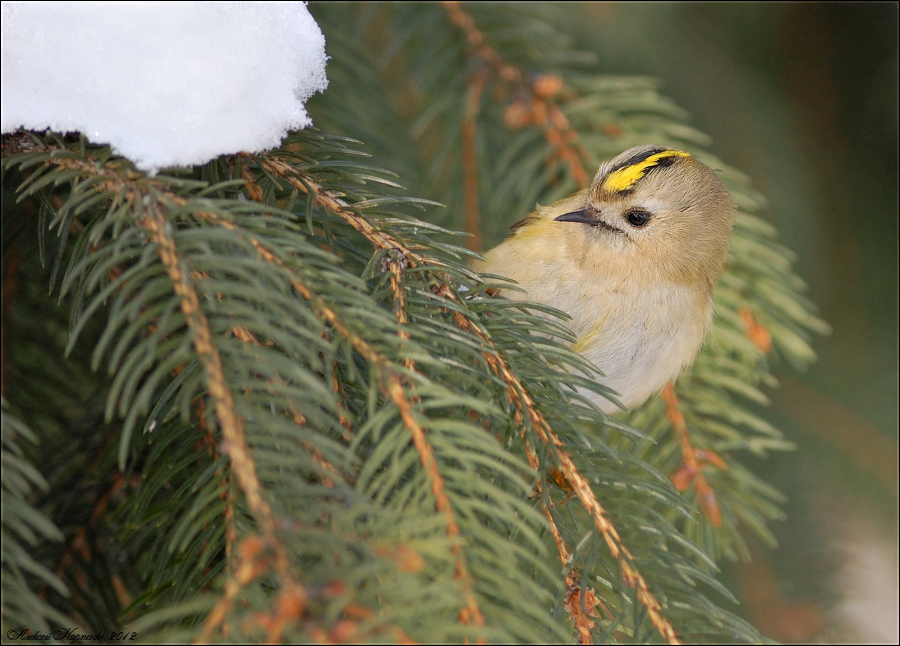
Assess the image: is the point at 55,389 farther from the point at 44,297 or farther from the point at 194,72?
the point at 194,72

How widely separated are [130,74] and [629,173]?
946mm

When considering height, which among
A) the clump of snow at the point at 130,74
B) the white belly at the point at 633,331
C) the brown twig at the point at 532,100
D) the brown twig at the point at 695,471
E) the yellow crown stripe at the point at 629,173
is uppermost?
the brown twig at the point at 532,100

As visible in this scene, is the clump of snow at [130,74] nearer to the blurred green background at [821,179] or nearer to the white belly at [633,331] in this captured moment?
the white belly at [633,331]

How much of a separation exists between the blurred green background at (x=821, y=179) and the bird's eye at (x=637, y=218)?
1.94ft

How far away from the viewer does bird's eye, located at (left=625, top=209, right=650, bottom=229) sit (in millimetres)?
1458

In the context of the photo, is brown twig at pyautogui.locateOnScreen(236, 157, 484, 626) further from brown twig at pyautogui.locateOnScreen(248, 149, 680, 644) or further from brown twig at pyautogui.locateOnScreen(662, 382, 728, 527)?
brown twig at pyautogui.locateOnScreen(662, 382, 728, 527)

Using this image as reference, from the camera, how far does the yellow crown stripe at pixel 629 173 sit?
141 cm

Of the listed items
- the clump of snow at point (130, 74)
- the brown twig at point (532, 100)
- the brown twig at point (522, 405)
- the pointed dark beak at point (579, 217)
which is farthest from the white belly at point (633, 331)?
the clump of snow at point (130, 74)

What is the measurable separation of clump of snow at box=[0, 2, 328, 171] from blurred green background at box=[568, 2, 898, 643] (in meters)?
1.28

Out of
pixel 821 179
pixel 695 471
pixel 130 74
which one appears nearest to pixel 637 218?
pixel 695 471

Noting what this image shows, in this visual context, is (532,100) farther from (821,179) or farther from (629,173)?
(821,179)

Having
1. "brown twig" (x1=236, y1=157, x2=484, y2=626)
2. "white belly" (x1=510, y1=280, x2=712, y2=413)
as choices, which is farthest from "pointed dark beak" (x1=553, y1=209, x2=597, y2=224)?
"brown twig" (x1=236, y1=157, x2=484, y2=626)

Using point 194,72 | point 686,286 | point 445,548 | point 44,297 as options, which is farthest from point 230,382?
point 686,286

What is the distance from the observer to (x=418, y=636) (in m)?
0.53
